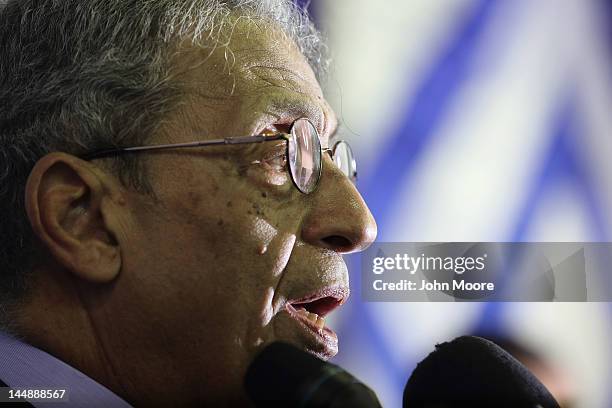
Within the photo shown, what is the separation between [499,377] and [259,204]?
0.41 metres

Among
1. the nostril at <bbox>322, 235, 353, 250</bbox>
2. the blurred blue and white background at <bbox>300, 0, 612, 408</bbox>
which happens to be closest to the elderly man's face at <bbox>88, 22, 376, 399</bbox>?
the nostril at <bbox>322, 235, 353, 250</bbox>

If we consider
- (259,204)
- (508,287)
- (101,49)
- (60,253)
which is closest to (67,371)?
(60,253)

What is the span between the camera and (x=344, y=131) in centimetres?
181

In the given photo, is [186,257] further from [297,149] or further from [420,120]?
[420,120]

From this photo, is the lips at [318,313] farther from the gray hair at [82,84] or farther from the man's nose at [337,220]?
the gray hair at [82,84]

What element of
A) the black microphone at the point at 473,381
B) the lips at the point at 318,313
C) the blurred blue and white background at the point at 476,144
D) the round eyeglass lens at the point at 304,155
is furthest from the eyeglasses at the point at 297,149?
the blurred blue and white background at the point at 476,144

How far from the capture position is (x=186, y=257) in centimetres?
103

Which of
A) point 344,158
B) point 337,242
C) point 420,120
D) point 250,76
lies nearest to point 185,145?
point 250,76

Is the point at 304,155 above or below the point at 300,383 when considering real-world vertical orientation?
above

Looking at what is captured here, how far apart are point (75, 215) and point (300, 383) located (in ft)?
1.62

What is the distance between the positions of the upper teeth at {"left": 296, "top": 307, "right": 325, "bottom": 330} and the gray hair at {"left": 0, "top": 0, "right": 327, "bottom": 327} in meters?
0.30

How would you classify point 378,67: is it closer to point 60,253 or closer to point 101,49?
point 101,49

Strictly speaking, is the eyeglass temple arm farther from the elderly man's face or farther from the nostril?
the nostril

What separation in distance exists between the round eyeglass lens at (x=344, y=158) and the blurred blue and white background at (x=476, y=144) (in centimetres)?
37
